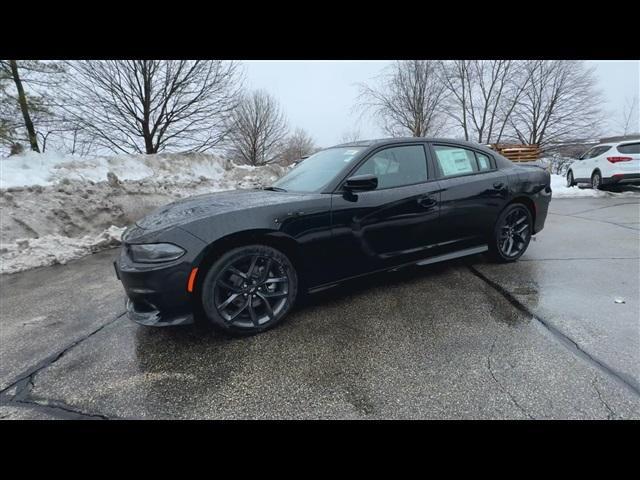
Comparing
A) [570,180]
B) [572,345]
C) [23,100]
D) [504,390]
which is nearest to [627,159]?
[570,180]

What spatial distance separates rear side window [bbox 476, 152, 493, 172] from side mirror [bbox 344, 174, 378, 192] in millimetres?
1783

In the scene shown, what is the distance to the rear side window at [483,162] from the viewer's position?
12.3 feet

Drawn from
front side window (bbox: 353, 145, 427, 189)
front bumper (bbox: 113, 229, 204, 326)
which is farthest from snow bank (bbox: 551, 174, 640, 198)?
front bumper (bbox: 113, 229, 204, 326)

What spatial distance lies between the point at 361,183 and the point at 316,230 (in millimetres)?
562

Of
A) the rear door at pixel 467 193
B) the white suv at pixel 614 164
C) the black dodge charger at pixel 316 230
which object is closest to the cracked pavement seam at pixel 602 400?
the black dodge charger at pixel 316 230

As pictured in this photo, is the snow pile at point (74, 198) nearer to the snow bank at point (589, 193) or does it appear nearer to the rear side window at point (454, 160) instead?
the rear side window at point (454, 160)

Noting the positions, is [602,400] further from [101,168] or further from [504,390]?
[101,168]

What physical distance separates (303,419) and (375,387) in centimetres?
49

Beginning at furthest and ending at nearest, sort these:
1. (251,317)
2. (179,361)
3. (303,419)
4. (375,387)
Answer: (251,317)
(179,361)
(375,387)
(303,419)

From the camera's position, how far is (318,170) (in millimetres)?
3287

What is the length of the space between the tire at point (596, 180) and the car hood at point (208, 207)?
1239 cm

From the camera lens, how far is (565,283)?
3.38 m
